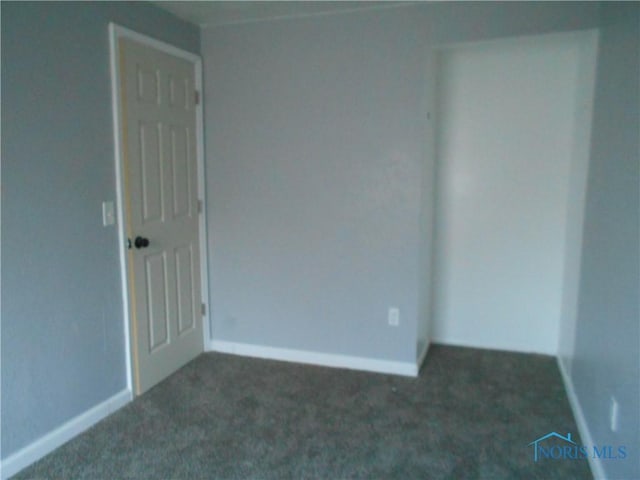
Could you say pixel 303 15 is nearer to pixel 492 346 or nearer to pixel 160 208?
pixel 160 208

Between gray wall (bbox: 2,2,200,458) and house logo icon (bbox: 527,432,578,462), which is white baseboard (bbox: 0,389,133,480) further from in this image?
house logo icon (bbox: 527,432,578,462)

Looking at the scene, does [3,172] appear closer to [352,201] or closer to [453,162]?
[352,201]

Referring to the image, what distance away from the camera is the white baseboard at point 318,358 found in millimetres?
3236

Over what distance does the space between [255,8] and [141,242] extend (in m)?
1.54

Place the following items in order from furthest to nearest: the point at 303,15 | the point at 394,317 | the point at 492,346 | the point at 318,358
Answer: the point at 492,346 → the point at 318,358 → the point at 394,317 → the point at 303,15

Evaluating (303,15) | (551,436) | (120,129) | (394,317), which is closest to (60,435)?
(120,129)

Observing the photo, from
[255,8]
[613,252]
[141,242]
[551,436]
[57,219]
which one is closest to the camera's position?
[613,252]

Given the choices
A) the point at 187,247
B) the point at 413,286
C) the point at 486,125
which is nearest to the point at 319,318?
the point at 413,286

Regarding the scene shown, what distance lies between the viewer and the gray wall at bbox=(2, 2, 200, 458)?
2.12m

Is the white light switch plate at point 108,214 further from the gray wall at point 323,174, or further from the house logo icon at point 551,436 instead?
the house logo icon at point 551,436

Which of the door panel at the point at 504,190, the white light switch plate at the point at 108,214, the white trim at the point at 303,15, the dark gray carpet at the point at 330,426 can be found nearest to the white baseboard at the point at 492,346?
the door panel at the point at 504,190

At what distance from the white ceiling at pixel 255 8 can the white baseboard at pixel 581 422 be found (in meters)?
2.44

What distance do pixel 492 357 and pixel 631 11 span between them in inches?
90.0

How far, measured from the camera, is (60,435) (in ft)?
7.91
